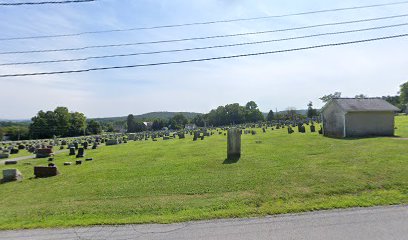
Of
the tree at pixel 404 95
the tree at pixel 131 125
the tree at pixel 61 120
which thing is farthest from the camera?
the tree at pixel 131 125

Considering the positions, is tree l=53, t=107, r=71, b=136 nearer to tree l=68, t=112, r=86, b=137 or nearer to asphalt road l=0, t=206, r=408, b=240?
tree l=68, t=112, r=86, b=137

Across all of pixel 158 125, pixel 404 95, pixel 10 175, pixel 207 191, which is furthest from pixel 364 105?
pixel 158 125

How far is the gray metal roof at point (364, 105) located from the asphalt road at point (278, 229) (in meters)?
20.3

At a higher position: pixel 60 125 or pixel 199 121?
pixel 199 121

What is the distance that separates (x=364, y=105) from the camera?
2591cm

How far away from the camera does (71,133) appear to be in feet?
349

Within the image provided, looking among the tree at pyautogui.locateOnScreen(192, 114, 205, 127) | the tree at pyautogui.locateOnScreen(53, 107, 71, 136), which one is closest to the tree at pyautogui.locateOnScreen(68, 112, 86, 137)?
the tree at pyautogui.locateOnScreen(53, 107, 71, 136)

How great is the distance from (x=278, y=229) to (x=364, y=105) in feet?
77.8

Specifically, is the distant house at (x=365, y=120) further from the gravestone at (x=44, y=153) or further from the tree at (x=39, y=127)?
the tree at (x=39, y=127)

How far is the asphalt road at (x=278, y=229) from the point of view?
555 centimetres

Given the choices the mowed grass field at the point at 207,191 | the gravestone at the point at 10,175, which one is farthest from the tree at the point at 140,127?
the mowed grass field at the point at 207,191

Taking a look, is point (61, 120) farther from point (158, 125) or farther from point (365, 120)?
point (365, 120)

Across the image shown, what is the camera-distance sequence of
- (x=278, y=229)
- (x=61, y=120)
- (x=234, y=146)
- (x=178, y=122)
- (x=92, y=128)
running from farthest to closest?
1. (x=178, y=122)
2. (x=92, y=128)
3. (x=61, y=120)
4. (x=234, y=146)
5. (x=278, y=229)

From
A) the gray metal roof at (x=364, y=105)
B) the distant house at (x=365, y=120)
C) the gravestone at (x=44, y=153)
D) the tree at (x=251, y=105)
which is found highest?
the tree at (x=251, y=105)
